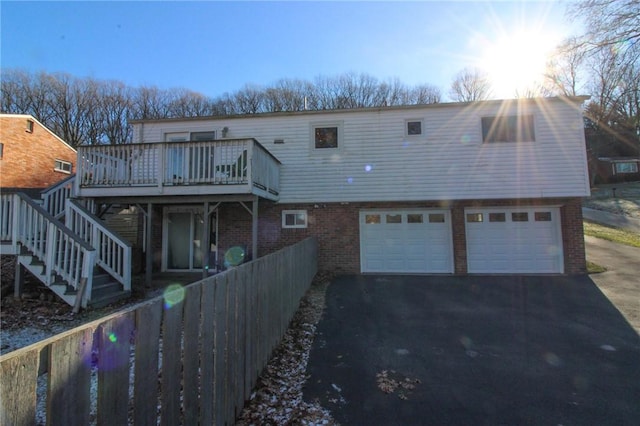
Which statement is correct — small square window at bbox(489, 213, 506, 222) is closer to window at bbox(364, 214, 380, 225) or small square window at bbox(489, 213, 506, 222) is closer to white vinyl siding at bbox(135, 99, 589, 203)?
white vinyl siding at bbox(135, 99, 589, 203)

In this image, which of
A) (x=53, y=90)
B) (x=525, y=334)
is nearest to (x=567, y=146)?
(x=525, y=334)

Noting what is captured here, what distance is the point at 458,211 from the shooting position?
10.8 m

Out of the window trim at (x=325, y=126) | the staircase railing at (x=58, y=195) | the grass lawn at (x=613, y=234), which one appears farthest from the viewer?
the grass lawn at (x=613, y=234)

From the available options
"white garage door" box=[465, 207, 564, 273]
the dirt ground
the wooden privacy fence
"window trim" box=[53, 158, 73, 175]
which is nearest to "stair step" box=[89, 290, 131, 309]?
the wooden privacy fence

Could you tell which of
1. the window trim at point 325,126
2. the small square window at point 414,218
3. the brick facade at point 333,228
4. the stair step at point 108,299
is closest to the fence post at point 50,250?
the stair step at point 108,299

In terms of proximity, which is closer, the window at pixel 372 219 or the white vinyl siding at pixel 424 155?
the white vinyl siding at pixel 424 155

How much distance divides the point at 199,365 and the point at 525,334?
5.03 metres

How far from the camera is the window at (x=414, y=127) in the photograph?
1093 centimetres

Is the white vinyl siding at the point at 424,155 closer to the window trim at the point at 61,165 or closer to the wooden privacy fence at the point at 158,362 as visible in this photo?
the wooden privacy fence at the point at 158,362

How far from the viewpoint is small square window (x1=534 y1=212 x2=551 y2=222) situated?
10523 millimetres

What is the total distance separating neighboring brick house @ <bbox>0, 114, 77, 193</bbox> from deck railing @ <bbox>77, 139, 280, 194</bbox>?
971cm

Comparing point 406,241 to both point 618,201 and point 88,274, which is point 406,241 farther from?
point 618,201

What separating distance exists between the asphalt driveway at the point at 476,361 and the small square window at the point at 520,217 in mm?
3126

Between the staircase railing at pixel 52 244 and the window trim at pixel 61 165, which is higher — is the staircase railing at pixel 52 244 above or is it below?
below
